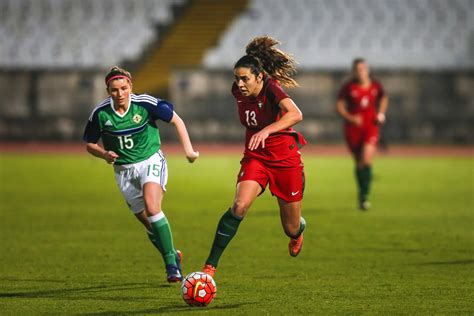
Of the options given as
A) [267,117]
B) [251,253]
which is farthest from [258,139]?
[251,253]

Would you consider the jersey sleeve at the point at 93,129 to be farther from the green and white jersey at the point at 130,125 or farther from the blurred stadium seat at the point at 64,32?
the blurred stadium seat at the point at 64,32

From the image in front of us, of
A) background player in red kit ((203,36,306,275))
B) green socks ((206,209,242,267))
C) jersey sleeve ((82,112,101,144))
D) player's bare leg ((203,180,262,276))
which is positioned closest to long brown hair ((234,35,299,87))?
background player in red kit ((203,36,306,275))

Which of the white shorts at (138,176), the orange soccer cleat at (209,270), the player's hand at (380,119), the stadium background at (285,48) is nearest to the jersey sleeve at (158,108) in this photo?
the white shorts at (138,176)

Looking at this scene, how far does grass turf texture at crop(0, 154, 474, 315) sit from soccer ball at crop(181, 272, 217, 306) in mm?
98

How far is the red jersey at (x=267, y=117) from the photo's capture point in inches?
318

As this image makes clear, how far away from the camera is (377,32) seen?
1374 inches

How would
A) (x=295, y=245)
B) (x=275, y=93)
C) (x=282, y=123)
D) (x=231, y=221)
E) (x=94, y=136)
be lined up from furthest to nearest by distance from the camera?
(x=295, y=245) < (x=94, y=136) < (x=275, y=93) < (x=231, y=221) < (x=282, y=123)

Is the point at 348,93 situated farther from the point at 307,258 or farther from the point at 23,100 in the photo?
the point at 23,100

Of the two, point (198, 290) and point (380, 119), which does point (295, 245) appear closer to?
point (198, 290)

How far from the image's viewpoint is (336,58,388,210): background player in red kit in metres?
15.6

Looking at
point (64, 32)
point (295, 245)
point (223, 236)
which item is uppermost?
point (64, 32)

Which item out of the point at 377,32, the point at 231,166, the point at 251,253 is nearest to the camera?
the point at 251,253

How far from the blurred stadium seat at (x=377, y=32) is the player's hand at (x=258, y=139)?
27.0 meters

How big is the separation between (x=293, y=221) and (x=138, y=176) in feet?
4.66
